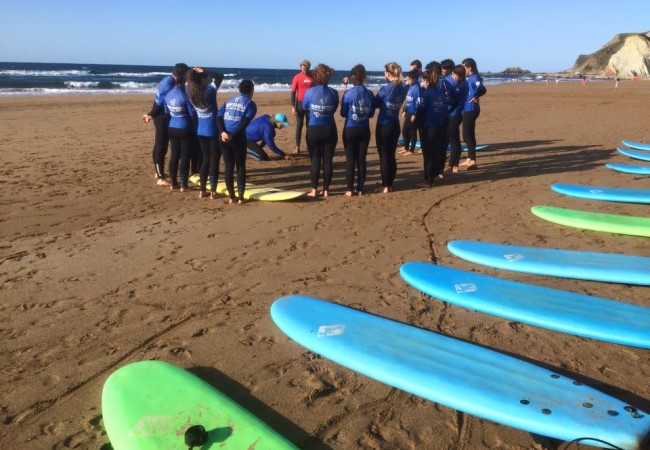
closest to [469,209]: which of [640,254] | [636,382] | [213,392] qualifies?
[640,254]

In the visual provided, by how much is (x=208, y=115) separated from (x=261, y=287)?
9.27 ft

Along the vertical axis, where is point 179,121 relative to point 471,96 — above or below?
below

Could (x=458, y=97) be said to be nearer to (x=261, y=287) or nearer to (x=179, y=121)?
(x=179, y=121)

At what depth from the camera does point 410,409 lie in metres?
2.46

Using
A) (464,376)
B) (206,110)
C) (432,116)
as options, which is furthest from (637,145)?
(464,376)

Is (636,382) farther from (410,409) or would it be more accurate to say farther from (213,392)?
(213,392)

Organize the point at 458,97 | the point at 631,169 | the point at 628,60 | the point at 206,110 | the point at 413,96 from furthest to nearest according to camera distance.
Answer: the point at 628,60, the point at 631,169, the point at 458,97, the point at 413,96, the point at 206,110

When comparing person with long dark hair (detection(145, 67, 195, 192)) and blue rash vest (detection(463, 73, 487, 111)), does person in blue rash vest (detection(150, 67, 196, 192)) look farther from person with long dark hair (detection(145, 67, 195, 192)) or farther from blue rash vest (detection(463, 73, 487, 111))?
blue rash vest (detection(463, 73, 487, 111))

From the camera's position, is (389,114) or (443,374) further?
(389,114)

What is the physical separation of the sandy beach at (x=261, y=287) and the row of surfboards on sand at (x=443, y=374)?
86 millimetres

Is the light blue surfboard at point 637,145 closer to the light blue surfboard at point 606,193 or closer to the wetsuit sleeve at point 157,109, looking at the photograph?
the light blue surfboard at point 606,193

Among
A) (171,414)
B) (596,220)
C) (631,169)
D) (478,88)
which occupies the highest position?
(478,88)

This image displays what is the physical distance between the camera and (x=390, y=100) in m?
6.07

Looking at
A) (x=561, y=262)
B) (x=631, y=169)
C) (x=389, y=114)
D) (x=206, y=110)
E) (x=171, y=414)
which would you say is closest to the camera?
(x=171, y=414)
